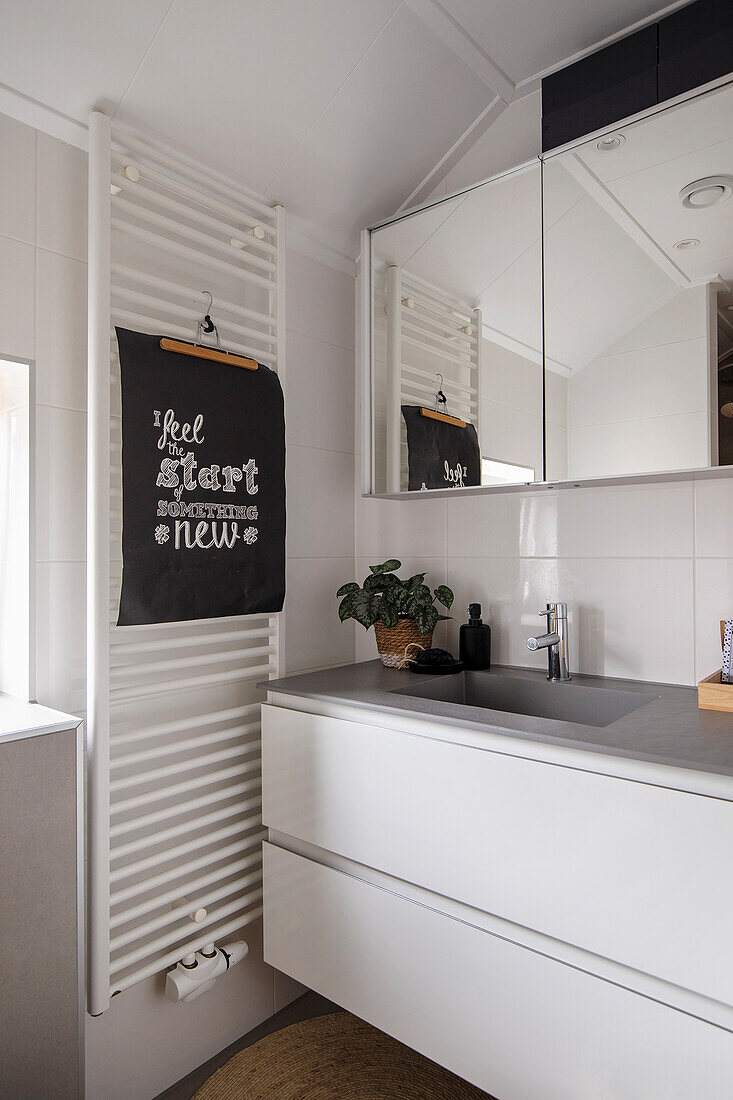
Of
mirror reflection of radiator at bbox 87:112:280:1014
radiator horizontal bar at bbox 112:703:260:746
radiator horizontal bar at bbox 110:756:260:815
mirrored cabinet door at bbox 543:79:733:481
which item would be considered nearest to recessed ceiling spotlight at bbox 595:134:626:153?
mirrored cabinet door at bbox 543:79:733:481

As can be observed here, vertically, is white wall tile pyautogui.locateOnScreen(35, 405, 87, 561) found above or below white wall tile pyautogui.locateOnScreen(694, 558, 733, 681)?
above

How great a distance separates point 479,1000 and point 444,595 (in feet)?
2.80

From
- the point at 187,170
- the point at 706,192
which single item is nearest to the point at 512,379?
the point at 706,192

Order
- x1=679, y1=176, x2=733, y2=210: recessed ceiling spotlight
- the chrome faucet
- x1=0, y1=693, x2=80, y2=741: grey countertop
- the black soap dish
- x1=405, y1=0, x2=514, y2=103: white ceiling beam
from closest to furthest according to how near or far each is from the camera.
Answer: x1=0, y1=693, x2=80, y2=741: grey countertop
x1=679, y1=176, x2=733, y2=210: recessed ceiling spotlight
x1=405, y1=0, x2=514, y2=103: white ceiling beam
the chrome faucet
the black soap dish

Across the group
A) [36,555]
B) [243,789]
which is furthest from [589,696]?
[36,555]

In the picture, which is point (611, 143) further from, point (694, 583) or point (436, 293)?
point (694, 583)

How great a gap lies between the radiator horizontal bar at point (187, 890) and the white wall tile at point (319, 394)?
1049 millimetres

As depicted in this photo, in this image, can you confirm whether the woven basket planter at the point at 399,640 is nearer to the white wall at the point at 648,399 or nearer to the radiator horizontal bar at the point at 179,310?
the white wall at the point at 648,399

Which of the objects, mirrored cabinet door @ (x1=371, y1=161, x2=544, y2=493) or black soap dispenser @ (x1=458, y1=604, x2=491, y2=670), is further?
black soap dispenser @ (x1=458, y1=604, x2=491, y2=670)

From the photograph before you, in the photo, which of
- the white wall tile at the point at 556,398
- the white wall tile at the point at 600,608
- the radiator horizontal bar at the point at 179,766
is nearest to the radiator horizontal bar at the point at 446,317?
the white wall tile at the point at 556,398

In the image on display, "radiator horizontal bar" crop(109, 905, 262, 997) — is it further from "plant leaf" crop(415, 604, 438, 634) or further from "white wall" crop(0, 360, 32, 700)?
"plant leaf" crop(415, 604, 438, 634)

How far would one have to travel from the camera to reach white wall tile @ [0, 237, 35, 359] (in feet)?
4.17

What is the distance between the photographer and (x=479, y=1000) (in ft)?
3.90

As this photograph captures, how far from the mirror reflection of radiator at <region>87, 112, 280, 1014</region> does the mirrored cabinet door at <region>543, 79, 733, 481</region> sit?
690 mm
